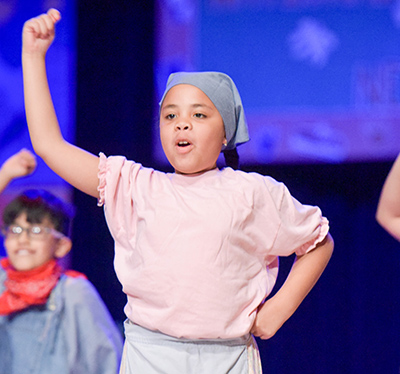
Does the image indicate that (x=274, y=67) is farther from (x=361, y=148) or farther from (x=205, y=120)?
(x=205, y=120)

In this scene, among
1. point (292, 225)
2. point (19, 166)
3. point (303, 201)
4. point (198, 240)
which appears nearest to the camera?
point (198, 240)

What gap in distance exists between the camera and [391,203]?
4.57 ft

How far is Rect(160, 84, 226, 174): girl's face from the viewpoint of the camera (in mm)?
1286

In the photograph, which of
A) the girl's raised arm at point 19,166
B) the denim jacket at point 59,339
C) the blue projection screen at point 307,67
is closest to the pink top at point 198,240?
the girl's raised arm at point 19,166

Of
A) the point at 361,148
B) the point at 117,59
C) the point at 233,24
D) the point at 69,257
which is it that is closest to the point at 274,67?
the point at 233,24

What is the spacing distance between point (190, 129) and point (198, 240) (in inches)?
10.3

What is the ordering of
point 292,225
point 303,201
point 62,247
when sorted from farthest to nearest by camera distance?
point 303,201, point 62,247, point 292,225

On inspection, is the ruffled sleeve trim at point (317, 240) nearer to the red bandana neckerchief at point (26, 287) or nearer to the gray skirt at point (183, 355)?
the gray skirt at point (183, 355)

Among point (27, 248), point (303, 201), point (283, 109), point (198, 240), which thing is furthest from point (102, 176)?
point (303, 201)

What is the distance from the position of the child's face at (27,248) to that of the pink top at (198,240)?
107cm

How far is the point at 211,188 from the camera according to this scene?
1.27 metres

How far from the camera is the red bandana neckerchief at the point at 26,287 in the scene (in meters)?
2.20

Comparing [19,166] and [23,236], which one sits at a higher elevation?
[19,166]

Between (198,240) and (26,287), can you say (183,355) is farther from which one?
(26,287)
